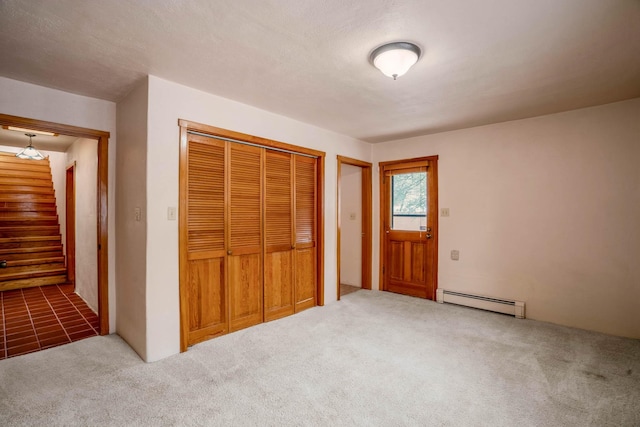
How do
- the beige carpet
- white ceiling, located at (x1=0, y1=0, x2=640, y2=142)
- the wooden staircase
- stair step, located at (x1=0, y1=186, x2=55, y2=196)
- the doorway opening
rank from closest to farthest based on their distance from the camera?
white ceiling, located at (x1=0, y1=0, x2=640, y2=142) → the beige carpet → the doorway opening → the wooden staircase → stair step, located at (x1=0, y1=186, x2=55, y2=196)

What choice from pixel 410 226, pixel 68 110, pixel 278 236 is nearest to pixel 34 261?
pixel 68 110

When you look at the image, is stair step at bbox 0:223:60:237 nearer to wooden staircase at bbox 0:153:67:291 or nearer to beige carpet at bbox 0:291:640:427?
wooden staircase at bbox 0:153:67:291

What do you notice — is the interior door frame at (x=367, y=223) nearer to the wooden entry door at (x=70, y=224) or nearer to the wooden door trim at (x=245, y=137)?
the wooden door trim at (x=245, y=137)

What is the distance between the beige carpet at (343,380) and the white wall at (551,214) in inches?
17.4

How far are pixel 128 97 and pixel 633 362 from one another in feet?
16.5

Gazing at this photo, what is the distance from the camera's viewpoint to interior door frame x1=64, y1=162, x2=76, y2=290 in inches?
194

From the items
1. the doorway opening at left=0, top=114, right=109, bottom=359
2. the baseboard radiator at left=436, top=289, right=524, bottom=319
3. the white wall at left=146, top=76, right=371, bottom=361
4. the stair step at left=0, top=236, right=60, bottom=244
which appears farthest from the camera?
the stair step at left=0, top=236, right=60, bottom=244

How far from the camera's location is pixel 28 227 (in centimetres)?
559

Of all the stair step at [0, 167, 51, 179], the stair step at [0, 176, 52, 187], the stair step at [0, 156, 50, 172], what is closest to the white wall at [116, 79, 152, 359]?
the stair step at [0, 176, 52, 187]

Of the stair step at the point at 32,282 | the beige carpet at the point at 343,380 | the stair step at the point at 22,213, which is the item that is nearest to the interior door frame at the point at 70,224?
the stair step at the point at 32,282

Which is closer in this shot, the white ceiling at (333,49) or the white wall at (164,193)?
the white ceiling at (333,49)

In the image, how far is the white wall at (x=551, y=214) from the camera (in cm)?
310

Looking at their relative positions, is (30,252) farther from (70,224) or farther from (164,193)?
(164,193)

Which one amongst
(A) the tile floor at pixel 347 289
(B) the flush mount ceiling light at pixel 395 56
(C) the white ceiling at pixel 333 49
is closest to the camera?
(C) the white ceiling at pixel 333 49
